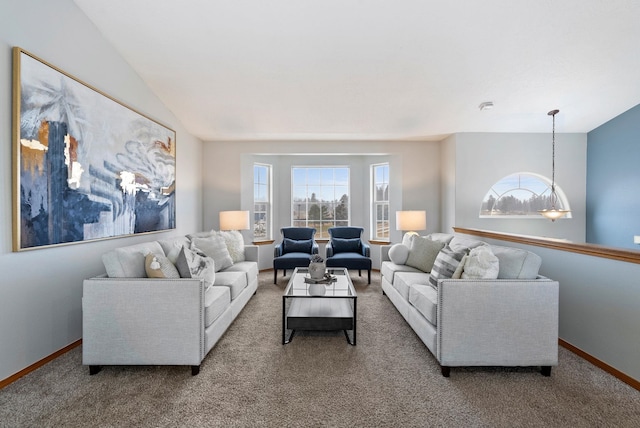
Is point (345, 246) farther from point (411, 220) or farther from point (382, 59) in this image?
point (382, 59)

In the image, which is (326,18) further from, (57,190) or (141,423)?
(141,423)

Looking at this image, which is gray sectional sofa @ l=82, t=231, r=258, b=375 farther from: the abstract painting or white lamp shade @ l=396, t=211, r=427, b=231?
white lamp shade @ l=396, t=211, r=427, b=231

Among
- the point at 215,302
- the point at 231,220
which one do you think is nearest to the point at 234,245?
the point at 231,220

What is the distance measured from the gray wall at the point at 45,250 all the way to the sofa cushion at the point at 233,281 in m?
1.15

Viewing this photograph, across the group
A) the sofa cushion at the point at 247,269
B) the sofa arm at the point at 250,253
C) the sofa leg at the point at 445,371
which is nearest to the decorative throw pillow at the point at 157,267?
the sofa cushion at the point at 247,269

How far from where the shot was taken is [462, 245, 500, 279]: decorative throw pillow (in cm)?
227

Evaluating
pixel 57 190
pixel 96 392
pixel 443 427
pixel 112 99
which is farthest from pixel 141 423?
pixel 112 99

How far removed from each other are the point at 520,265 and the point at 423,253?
147 centimetres

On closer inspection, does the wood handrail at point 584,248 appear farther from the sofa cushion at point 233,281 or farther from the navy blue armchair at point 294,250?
the sofa cushion at point 233,281

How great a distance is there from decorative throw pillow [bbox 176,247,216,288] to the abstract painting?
97 centimetres

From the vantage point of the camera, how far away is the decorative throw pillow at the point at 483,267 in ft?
7.44

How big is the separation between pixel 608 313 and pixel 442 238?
74.0 inches

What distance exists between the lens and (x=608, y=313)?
2.24 meters

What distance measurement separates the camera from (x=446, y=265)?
2709mm
